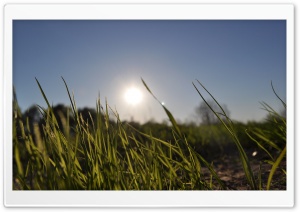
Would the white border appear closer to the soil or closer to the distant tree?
the soil

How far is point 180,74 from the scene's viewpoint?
1.66m

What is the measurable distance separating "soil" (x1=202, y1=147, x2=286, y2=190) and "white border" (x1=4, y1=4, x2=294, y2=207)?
0.07m

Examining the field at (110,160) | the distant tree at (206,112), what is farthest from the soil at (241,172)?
the distant tree at (206,112)

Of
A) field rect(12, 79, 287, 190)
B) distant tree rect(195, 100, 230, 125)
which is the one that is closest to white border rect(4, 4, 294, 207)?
field rect(12, 79, 287, 190)

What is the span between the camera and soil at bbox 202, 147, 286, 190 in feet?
5.07

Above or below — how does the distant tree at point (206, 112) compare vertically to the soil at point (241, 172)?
above
